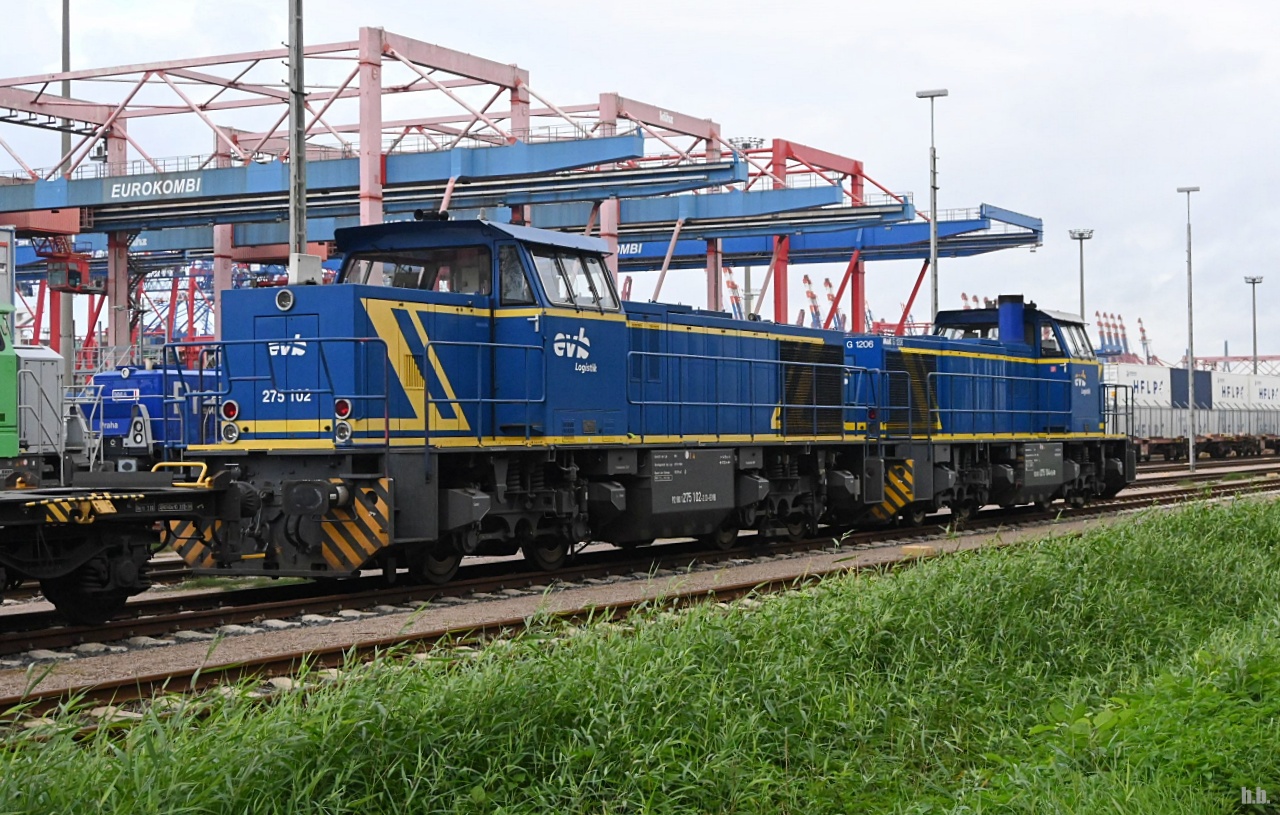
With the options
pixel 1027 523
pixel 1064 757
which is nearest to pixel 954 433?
pixel 1027 523

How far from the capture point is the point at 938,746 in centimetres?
704

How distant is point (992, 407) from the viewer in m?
20.9

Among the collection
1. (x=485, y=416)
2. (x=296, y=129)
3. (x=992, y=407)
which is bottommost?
(x=485, y=416)

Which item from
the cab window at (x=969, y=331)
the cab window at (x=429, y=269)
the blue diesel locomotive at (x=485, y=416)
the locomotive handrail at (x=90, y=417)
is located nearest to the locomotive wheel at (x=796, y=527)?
the blue diesel locomotive at (x=485, y=416)

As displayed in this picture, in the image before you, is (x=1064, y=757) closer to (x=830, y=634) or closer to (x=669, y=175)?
(x=830, y=634)

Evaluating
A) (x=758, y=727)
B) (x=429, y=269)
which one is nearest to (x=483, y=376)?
(x=429, y=269)

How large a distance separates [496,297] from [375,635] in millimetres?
4060

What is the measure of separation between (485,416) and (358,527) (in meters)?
1.94

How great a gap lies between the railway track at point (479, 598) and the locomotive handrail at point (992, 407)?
152cm

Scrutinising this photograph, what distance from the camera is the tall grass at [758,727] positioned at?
5.24 m

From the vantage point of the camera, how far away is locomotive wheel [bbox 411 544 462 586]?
40.5 feet

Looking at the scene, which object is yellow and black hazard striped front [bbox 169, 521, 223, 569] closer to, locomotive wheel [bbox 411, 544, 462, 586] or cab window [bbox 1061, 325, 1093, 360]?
locomotive wheel [bbox 411, 544, 462, 586]

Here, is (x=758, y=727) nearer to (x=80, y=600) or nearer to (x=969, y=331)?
(x=80, y=600)

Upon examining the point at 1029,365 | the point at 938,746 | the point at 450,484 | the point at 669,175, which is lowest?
the point at 938,746
